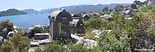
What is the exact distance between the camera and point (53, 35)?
76.2 ft

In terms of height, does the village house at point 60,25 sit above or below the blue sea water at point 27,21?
above

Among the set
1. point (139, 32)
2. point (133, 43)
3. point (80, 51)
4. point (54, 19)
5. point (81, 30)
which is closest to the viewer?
point (80, 51)

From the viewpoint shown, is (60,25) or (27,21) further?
(27,21)

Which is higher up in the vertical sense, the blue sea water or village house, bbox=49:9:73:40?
village house, bbox=49:9:73:40

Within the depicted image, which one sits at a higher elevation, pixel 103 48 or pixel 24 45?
pixel 24 45

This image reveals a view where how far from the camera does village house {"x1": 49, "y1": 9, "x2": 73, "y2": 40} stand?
22797 mm

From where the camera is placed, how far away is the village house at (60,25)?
22797 mm

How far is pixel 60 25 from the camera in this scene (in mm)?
23047

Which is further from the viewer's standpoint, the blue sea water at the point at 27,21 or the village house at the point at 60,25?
the blue sea water at the point at 27,21

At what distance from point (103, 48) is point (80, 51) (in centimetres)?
101

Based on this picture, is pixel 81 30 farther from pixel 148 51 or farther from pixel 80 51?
pixel 80 51

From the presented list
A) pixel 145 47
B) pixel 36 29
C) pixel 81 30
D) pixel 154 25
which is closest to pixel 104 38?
pixel 145 47

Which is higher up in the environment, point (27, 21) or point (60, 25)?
point (60, 25)

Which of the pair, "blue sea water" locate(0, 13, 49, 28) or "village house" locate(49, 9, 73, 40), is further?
"blue sea water" locate(0, 13, 49, 28)
